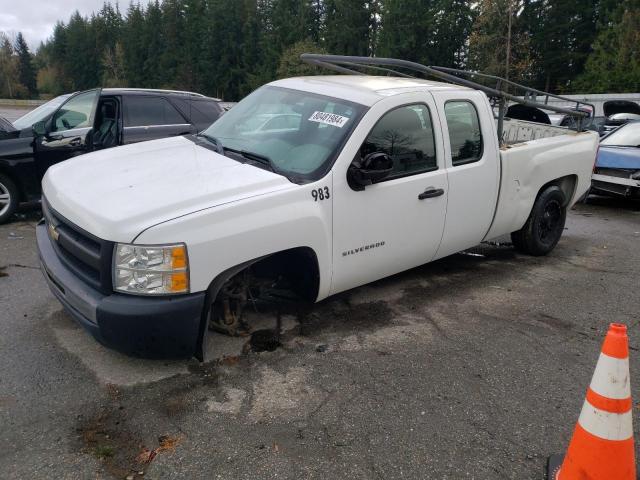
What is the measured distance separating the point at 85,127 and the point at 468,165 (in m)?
5.38

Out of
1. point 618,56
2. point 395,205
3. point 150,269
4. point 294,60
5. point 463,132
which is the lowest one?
point 150,269

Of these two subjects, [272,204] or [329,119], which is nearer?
[272,204]

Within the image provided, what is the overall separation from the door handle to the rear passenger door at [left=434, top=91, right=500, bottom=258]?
16 centimetres

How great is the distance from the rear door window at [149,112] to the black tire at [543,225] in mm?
5072

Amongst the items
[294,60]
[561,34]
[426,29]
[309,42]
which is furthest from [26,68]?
[561,34]

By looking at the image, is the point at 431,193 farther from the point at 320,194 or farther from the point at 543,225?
the point at 543,225

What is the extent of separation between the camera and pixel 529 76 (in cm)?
4644

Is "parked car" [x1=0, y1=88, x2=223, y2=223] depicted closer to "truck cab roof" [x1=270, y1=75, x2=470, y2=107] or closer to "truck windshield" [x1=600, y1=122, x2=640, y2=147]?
"truck cab roof" [x1=270, y1=75, x2=470, y2=107]

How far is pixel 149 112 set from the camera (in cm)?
767

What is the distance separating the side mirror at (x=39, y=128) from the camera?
700cm

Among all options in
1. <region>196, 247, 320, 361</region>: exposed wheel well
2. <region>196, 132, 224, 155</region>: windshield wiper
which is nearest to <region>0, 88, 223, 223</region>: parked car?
<region>196, 132, 224, 155</region>: windshield wiper

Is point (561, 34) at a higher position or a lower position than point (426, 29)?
lower

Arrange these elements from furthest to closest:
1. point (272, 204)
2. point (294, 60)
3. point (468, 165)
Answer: point (294, 60), point (468, 165), point (272, 204)

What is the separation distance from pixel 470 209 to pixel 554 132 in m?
2.50
